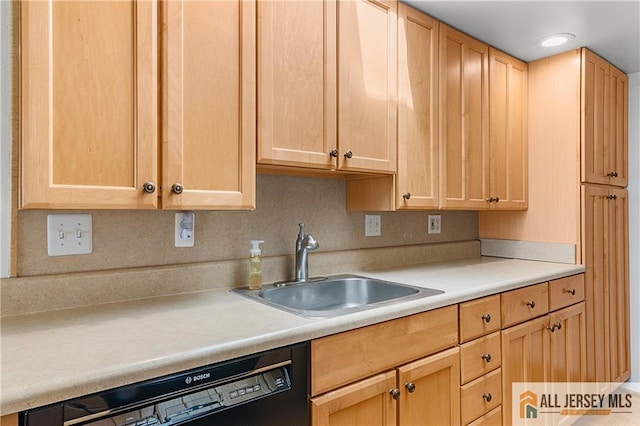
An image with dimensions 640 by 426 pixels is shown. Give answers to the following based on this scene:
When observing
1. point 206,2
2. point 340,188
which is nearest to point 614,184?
point 340,188

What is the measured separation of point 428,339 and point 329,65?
3.55 ft

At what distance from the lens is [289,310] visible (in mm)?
1288

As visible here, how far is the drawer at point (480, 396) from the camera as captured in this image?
161 cm

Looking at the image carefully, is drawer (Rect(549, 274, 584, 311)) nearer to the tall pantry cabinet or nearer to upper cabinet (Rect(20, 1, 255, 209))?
the tall pantry cabinet

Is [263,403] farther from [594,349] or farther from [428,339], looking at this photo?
[594,349]

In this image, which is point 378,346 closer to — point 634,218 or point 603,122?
point 603,122

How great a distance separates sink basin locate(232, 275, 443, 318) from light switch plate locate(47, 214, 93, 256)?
0.54 meters

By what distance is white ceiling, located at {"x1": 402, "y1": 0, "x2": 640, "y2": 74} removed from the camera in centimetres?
187

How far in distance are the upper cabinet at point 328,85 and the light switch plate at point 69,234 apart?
1.98 ft

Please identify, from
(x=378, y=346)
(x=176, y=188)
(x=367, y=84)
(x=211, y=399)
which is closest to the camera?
(x=211, y=399)

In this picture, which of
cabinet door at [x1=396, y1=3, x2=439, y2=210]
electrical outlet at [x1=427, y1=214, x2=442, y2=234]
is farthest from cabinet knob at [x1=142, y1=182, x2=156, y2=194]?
electrical outlet at [x1=427, y1=214, x2=442, y2=234]

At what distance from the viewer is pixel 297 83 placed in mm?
1506

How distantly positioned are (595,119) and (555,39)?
1.83 feet

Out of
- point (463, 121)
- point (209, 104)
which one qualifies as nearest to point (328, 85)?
point (209, 104)
